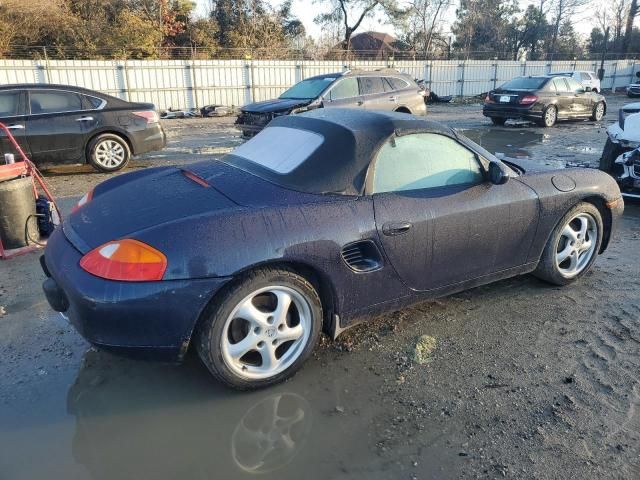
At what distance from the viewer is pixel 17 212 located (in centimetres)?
491

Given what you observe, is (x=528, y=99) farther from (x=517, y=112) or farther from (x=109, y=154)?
(x=109, y=154)

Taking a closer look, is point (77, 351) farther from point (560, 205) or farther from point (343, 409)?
point (560, 205)

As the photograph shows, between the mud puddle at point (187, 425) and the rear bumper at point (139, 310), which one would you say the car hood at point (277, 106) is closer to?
the mud puddle at point (187, 425)

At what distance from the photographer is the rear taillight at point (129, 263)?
8.32ft

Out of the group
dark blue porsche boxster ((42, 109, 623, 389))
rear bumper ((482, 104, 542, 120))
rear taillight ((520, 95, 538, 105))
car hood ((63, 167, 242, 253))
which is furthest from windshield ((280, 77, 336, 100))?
car hood ((63, 167, 242, 253))

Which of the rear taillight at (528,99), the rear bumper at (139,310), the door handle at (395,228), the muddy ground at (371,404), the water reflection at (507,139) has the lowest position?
the muddy ground at (371,404)

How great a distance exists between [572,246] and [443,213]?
5.09 feet

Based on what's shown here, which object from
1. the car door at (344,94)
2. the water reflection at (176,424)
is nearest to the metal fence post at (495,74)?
the car door at (344,94)

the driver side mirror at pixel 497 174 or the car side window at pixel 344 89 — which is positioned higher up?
the car side window at pixel 344 89

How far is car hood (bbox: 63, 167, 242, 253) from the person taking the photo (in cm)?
279

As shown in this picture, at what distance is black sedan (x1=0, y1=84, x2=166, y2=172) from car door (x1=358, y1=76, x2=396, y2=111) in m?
5.20

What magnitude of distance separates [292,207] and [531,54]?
48.4 m

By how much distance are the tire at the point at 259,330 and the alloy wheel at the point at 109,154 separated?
691cm

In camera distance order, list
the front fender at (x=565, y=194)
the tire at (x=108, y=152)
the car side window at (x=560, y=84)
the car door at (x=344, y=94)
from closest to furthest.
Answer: the front fender at (x=565, y=194), the tire at (x=108, y=152), the car door at (x=344, y=94), the car side window at (x=560, y=84)
